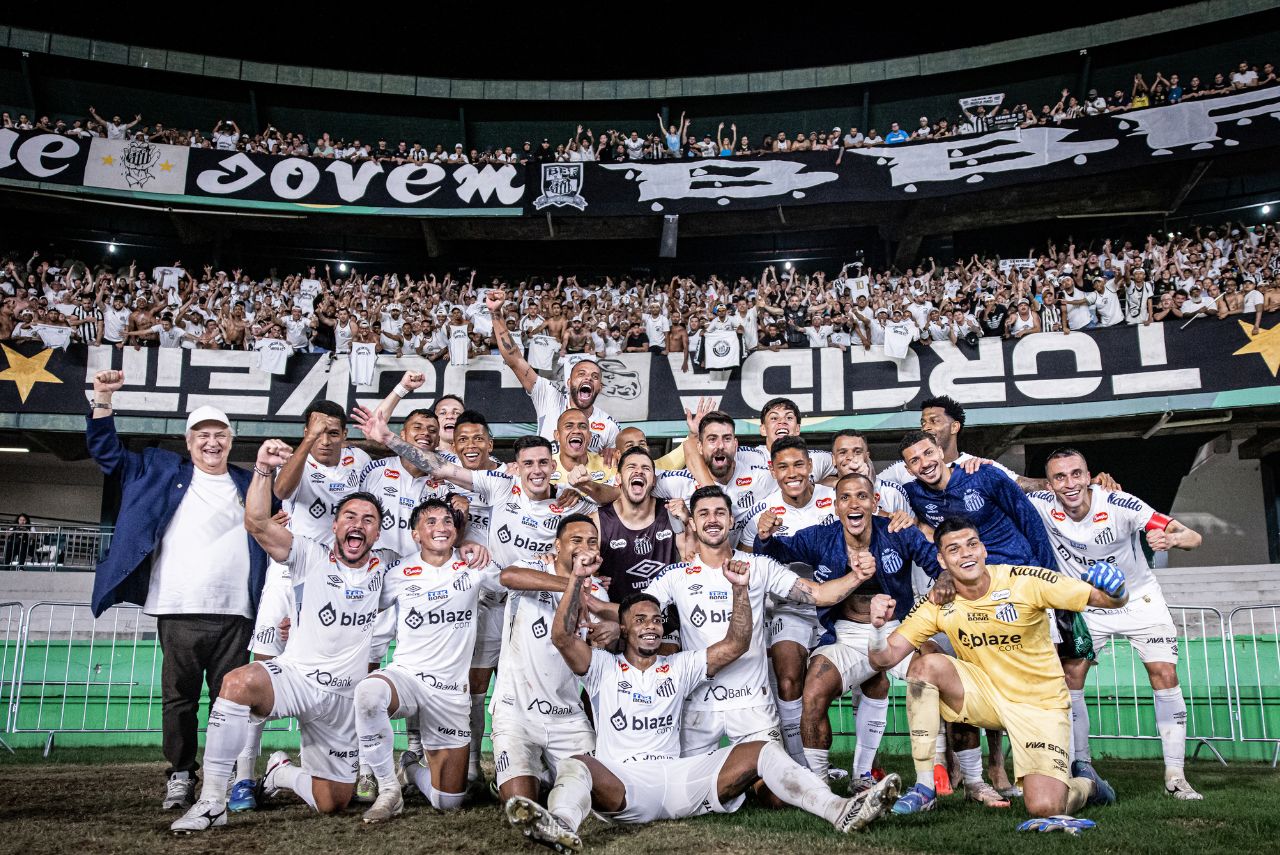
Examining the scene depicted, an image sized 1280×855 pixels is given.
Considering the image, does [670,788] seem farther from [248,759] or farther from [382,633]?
[248,759]

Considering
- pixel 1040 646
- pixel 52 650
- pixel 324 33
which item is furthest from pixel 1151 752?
pixel 324 33

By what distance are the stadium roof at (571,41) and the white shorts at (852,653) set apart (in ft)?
73.0

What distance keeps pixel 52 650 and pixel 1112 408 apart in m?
15.9

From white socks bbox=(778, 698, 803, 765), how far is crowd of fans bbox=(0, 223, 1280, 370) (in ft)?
37.6

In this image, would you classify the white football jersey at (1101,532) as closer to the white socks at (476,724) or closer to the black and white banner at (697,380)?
the white socks at (476,724)

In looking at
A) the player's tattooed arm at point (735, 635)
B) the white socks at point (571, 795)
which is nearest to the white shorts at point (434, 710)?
the white socks at point (571, 795)

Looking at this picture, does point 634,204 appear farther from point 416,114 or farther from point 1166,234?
point 1166,234

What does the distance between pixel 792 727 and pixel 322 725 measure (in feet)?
10.7

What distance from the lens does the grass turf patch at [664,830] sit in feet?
16.8

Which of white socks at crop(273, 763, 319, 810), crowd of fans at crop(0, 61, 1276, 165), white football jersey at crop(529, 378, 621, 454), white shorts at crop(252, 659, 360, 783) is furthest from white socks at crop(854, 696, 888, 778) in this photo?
crowd of fans at crop(0, 61, 1276, 165)

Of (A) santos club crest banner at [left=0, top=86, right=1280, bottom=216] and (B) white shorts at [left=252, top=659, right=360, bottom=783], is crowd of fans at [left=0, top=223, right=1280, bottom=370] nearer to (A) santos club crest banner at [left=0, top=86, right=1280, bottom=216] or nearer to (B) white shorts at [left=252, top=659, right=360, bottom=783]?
(A) santos club crest banner at [left=0, top=86, right=1280, bottom=216]

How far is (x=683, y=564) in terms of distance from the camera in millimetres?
6980

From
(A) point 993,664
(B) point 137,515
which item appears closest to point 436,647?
(B) point 137,515

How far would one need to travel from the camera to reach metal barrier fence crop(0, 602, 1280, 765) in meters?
9.84
